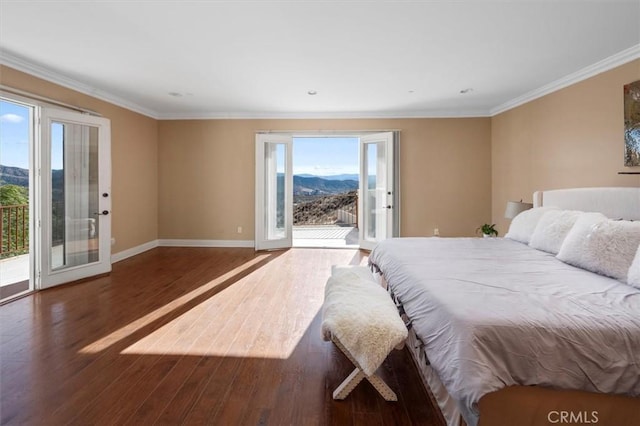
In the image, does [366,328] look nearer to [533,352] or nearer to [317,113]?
[533,352]

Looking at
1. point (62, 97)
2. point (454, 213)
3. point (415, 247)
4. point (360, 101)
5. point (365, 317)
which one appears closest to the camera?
point (365, 317)

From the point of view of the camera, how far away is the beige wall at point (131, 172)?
16.7 ft

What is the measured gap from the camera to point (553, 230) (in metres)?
2.89

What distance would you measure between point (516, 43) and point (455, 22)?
86cm

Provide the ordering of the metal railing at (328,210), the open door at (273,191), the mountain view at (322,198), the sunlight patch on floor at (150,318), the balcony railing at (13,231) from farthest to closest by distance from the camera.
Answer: the mountain view at (322,198) → the metal railing at (328,210) → the open door at (273,191) → the balcony railing at (13,231) → the sunlight patch on floor at (150,318)

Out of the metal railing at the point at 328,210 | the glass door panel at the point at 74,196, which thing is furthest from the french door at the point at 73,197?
the metal railing at the point at 328,210

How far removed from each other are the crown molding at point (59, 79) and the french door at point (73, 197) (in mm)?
412

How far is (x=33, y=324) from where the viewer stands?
2.83 metres

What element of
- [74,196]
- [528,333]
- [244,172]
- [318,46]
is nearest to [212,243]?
[244,172]

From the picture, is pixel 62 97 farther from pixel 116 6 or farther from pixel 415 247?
pixel 415 247

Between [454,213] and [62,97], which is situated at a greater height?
[62,97]

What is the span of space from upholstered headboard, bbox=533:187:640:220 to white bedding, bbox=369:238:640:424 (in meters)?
1.39

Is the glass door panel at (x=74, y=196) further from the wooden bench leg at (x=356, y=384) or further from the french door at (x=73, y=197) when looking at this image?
Answer: the wooden bench leg at (x=356, y=384)

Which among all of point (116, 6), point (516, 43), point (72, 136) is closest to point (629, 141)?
point (516, 43)
